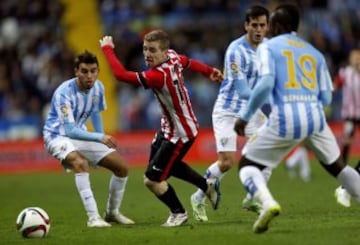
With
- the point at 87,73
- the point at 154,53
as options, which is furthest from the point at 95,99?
the point at 154,53

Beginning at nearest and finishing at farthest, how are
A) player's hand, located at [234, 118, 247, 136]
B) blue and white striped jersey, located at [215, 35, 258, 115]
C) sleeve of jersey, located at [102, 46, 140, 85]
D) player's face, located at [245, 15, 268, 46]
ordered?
1. player's hand, located at [234, 118, 247, 136]
2. sleeve of jersey, located at [102, 46, 140, 85]
3. blue and white striped jersey, located at [215, 35, 258, 115]
4. player's face, located at [245, 15, 268, 46]

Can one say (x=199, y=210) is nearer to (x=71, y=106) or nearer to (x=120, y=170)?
(x=120, y=170)

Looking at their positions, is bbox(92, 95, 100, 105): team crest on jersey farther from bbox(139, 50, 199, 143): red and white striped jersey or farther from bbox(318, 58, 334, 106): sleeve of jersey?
bbox(318, 58, 334, 106): sleeve of jersey

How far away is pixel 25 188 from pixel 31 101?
7546mm

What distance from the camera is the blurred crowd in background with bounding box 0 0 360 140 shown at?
83.7ft

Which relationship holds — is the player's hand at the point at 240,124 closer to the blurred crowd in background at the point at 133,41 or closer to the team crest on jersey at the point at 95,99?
the team crest on jersey at the point at 95,99

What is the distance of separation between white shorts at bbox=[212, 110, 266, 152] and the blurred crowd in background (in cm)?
1193

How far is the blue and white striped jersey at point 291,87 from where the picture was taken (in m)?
9.16

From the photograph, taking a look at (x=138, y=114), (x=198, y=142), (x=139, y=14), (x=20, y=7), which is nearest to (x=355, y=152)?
(x=198, y=142)

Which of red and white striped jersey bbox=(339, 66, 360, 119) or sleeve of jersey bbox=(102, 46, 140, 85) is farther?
red and white striped jersey bbox=(339, 66, 360, 119)

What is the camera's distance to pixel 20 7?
95.9 ft

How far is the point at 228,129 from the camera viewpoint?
39.9ft

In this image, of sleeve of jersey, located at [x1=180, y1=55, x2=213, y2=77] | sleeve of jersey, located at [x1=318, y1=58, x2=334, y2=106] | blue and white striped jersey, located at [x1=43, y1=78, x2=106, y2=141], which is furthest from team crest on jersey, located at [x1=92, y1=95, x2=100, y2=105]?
sleeve of jersey, located at [x1=318, y1=58, x2=334, y2=106]

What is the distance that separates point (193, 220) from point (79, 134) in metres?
1.85
